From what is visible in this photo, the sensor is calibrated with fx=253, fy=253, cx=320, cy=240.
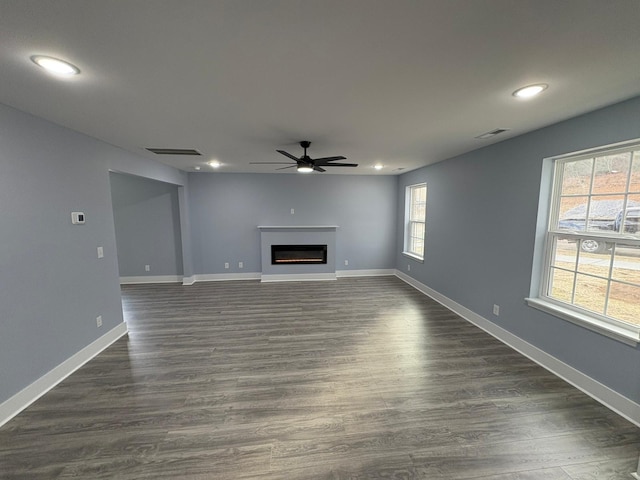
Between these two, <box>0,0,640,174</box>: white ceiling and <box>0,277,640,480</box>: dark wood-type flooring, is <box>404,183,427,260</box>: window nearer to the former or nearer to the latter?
<box>0,277,640,480</box>: dark wood-type flooring

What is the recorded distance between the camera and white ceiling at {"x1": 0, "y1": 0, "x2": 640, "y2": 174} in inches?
42.7

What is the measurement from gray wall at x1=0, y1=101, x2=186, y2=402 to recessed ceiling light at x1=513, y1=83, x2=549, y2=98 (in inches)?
154

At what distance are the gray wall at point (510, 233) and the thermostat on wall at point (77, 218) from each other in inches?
191

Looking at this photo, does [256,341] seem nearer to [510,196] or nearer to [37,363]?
[37,363]

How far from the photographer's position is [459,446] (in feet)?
5.76

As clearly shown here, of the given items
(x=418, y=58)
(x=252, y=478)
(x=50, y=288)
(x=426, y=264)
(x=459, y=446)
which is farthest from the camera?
(x=426, y=264)

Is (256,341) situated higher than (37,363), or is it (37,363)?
(37,363)

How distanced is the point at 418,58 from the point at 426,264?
4.19 m

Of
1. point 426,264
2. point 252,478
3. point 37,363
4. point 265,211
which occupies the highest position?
point 265,211

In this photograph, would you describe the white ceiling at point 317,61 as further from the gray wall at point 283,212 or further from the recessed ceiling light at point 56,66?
the gray wall at point 283,212

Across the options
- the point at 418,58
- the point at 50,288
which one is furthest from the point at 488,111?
the point at 50,288

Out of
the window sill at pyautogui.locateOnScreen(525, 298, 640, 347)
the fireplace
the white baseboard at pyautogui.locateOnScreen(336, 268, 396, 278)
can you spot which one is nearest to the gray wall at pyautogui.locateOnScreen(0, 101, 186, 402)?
the fireplace

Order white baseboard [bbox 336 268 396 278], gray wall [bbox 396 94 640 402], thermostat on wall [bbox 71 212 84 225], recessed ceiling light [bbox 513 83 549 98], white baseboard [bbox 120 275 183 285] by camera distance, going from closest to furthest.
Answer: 1. recessed ceiling light [bbox 513 83 549 98]
2. gray wall [bbox 396 94 640 402]
3. thermostat on wall [bbox 71 212 84 225]
4. white baseboard [bbox 120 275 183 285]
5. white baseboard [bbox 336 268 396 278]

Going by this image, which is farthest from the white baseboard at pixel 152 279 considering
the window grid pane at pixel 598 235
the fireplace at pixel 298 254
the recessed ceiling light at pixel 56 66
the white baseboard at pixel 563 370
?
the window grid pane at pixel 598 235
